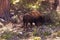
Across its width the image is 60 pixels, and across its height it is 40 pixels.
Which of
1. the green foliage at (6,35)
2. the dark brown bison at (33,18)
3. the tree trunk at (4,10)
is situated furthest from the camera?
the tree trunk at (4,10)

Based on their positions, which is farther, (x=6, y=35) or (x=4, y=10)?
(x=4, y=10)

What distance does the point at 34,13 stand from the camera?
6.28m

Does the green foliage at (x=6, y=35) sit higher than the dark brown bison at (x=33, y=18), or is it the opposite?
the dark brown bison at (x=33, y=18)

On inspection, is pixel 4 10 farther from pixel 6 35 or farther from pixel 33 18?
pixel 6 35

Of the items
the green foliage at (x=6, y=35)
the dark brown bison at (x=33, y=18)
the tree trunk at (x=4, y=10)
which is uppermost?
the tree trunk at (x=4, y=10)

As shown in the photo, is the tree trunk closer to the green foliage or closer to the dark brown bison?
the dark brown bison

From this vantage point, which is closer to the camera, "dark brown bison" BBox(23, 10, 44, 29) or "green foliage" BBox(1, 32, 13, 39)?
"green foliage" BBox(1, 32, 13, 39)

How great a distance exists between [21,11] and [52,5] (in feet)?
3.96

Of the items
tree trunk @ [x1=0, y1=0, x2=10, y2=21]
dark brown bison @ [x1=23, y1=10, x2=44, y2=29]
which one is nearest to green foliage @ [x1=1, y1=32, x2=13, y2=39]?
dark brown bison @ [x1=23, y1=10, x2=44, y2=29]

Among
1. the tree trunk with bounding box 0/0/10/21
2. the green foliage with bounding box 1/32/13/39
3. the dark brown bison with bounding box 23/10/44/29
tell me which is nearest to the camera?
the green foliage with bounding box 1/32/13/39

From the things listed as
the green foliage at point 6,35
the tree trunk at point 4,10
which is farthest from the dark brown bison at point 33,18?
the tree trunk at point 4,10

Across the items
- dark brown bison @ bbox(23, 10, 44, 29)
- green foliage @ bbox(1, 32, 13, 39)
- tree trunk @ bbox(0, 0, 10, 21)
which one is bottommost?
green foliage @ bbox(1, 32, 13, 39)

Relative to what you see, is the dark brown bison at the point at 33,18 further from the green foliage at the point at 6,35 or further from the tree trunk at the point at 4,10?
the tree trunk at the point at 4,10

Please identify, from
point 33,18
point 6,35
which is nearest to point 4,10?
point 33,18
